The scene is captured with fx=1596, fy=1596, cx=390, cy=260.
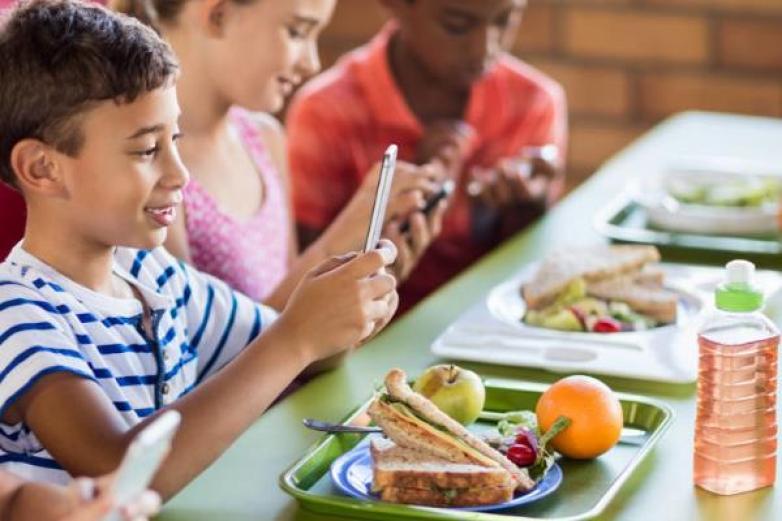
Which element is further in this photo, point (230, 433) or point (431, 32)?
point (431, 32)

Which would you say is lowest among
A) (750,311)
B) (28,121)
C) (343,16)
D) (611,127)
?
(611,127)

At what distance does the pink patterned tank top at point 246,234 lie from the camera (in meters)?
1.96

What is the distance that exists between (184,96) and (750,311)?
2.89 feet

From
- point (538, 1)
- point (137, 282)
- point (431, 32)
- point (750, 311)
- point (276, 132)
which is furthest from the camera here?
point (538, 1)

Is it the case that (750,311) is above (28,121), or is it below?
below

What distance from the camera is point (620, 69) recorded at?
3701 mm

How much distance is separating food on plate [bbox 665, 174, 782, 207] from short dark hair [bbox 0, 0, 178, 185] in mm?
1116

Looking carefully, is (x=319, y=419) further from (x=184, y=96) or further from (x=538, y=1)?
(x=538, y=1)

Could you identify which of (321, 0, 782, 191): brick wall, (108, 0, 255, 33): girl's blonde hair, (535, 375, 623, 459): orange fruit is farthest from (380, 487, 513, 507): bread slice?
(321, 0, 782, 191): brick wall

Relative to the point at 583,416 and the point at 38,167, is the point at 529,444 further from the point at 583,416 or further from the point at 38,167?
the point at 38,167

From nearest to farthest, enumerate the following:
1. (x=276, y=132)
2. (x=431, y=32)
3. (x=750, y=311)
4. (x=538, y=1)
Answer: (x=750, y=311), (x=276, y=132), (x=431, y=32), (x=538, y=1)

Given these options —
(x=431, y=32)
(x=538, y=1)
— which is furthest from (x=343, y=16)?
(x=431, y=32)

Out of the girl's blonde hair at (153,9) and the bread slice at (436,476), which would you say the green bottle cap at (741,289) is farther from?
the girl's blonde hair at (153,9)

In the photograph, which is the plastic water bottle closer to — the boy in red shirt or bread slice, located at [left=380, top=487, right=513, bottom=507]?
bread slice, located at [left=380, top=487, right=513, bottom=507]
